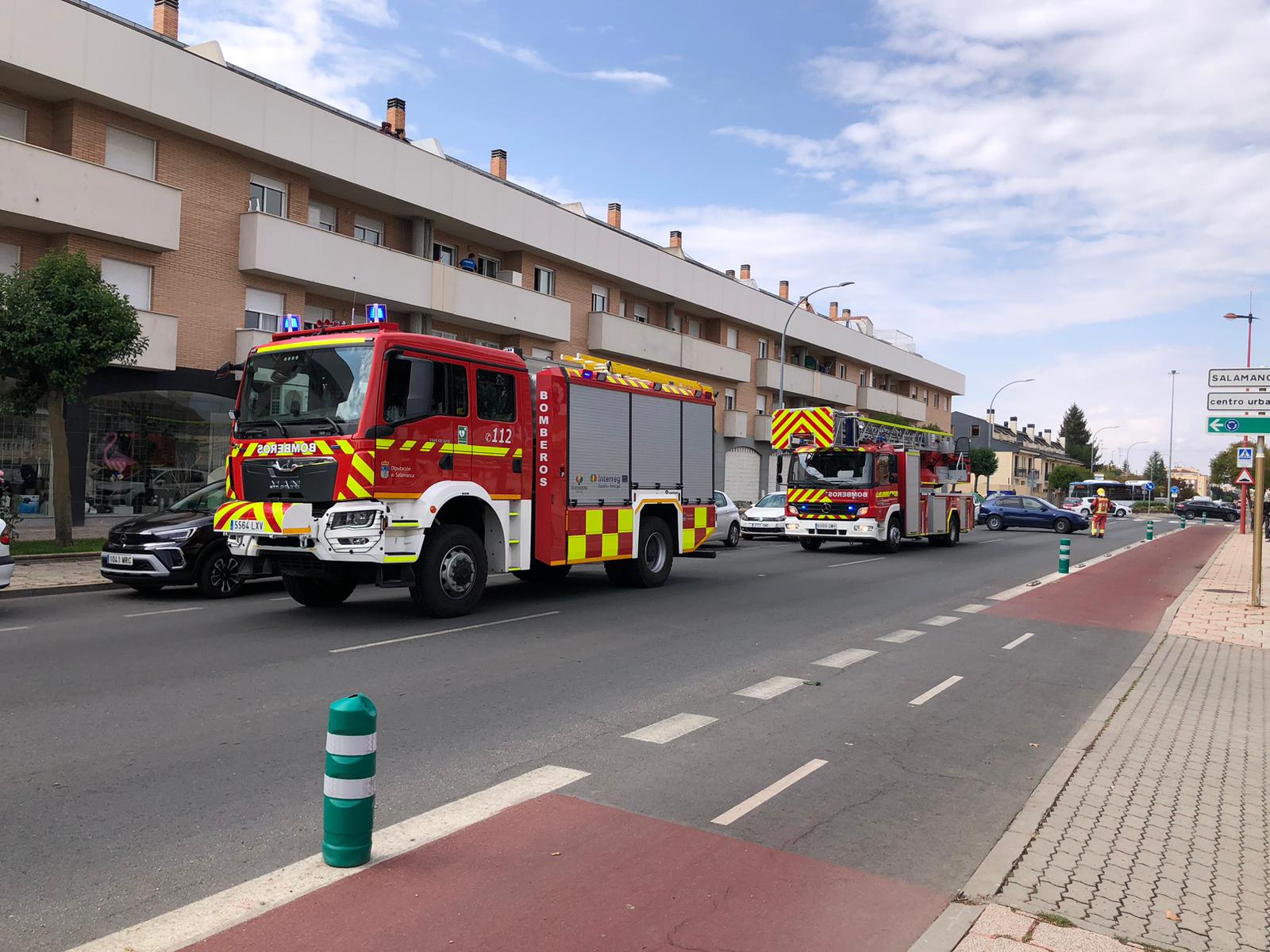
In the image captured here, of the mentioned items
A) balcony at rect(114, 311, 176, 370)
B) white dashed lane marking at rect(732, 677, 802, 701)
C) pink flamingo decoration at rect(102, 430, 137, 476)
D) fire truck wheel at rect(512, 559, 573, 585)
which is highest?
balcony at rect(114, 311, 176, 370)

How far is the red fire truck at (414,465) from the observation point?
10414 mm

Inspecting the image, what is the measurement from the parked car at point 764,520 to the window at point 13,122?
1906cm

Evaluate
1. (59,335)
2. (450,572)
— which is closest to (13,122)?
(59,335)

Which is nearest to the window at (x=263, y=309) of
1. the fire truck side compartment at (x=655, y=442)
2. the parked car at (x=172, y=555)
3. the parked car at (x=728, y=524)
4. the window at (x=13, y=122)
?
the window at (x=13, y=122)

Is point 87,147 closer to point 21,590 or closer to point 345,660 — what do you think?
point 21,590

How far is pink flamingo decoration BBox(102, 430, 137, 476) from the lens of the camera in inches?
850

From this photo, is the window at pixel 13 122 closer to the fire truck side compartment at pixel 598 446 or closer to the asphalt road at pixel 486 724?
the asphalt road at pixel 486 724

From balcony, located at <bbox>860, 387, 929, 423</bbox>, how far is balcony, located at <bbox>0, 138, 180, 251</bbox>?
41221mm

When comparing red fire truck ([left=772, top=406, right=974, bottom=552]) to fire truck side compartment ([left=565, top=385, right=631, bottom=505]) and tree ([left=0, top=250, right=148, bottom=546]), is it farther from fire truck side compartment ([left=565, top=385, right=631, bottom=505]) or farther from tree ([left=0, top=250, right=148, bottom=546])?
tree ([left=0, top=250, right=148, bottom=546])

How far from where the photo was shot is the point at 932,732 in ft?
23.2

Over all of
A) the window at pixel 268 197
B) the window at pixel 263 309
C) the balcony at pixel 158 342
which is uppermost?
the window at pixel 268 197

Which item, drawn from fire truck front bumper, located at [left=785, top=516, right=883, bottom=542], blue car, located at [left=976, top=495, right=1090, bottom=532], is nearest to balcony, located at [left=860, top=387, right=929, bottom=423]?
blue car, located at [left=976, top=495, right=1090, bottom=532]

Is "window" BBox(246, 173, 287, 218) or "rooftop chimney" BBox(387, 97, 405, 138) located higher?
"rooftop chimney" BBox(387, 97, 405, 138)

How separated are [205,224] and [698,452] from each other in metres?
13.8
